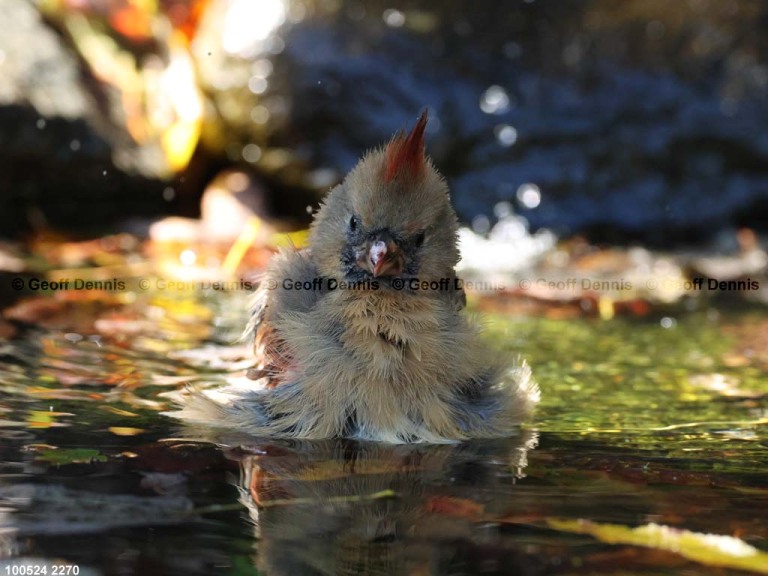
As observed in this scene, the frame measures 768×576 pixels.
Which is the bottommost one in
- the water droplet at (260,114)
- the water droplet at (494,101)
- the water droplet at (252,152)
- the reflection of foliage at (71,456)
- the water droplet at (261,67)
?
the reflection of foliage at (71,456)

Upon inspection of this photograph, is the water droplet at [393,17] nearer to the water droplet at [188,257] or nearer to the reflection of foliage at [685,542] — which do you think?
the water droplet at [188,257]

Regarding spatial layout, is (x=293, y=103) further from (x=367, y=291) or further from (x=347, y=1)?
(x=367, y=291)

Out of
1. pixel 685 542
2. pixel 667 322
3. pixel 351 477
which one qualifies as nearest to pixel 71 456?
pixel 351 477

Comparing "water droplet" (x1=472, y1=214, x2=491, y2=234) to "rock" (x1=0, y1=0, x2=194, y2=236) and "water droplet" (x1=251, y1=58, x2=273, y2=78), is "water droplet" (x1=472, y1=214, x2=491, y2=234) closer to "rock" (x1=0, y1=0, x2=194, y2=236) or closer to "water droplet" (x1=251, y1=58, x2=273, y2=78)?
"water droplet" (x1=251, y1=58, x2=273, y2=78)

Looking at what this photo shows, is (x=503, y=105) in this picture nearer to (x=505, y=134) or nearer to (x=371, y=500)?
(x=505, y=134)

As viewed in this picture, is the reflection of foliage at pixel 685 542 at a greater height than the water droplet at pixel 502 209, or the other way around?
the water droplet at pixel 502 209

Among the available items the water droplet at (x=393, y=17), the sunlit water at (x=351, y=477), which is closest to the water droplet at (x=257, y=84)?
the water droplet at (x=393, y=17)

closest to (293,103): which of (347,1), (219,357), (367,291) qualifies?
(347,1)
